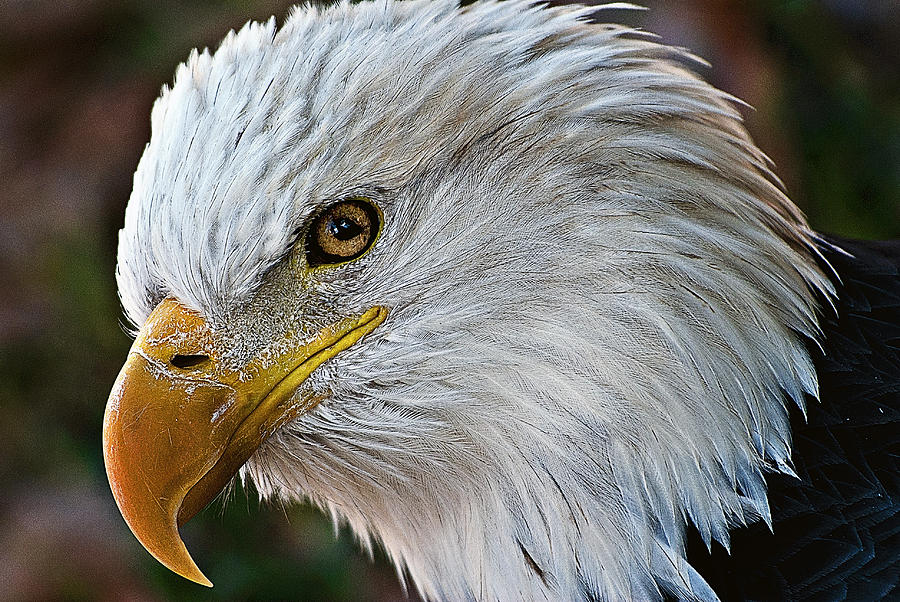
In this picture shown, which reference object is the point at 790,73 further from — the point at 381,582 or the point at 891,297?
the point at 381,582

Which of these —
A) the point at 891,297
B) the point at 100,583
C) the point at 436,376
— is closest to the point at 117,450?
the point at 436,376

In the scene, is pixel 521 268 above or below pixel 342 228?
below

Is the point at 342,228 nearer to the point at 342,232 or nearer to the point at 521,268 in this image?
the point at 342,232

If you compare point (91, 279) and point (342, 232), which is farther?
point (91, 279)

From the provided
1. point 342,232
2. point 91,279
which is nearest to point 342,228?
point 342,232

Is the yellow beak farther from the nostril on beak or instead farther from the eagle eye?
the eagle eye

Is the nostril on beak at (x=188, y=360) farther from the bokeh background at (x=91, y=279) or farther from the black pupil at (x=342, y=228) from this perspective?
the bokeh background at (x=91, y=279)
